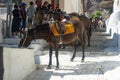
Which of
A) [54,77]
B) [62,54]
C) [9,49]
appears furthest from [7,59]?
[62,54]

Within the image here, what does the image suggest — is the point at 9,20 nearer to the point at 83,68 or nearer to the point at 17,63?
the point at 83,68

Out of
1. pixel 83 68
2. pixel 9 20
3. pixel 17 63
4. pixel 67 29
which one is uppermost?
pixel 9 20

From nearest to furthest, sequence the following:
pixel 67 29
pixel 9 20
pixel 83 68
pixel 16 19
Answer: pixel 83 68, pixel 67 29, pixel 16 19, pixel 9 20

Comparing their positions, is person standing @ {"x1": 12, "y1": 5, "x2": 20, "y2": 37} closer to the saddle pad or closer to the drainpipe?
the drainpipe

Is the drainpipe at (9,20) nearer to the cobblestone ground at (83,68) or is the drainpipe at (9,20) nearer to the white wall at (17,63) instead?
the cobblestone ground at (83,68)

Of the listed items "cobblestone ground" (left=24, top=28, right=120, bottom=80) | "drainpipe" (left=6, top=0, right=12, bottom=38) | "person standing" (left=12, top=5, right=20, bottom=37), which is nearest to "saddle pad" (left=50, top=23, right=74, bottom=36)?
"cobblestone ground" (left=24, top=28, right=120, bottom=80)

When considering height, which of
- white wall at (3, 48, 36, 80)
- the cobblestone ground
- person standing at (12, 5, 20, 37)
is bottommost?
the cobblestone ground

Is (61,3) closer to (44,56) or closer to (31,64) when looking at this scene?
(44,56)

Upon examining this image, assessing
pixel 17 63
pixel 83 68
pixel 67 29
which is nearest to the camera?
pixel 17 63

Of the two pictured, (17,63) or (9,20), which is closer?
(17,63)

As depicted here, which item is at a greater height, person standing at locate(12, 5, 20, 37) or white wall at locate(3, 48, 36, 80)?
person standing at locate(12, 5, 20, 37)

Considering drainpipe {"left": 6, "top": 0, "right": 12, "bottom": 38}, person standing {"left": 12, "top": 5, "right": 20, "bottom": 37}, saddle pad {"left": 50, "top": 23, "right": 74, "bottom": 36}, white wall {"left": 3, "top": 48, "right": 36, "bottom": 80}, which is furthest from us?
drainpipe {"left": 6, "top": 0, "right": 12, "bottom": 38}

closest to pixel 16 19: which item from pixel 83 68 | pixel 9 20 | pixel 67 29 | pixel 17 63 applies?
pixel 9 20

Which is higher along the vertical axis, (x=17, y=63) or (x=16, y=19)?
(x=16, y=19)
